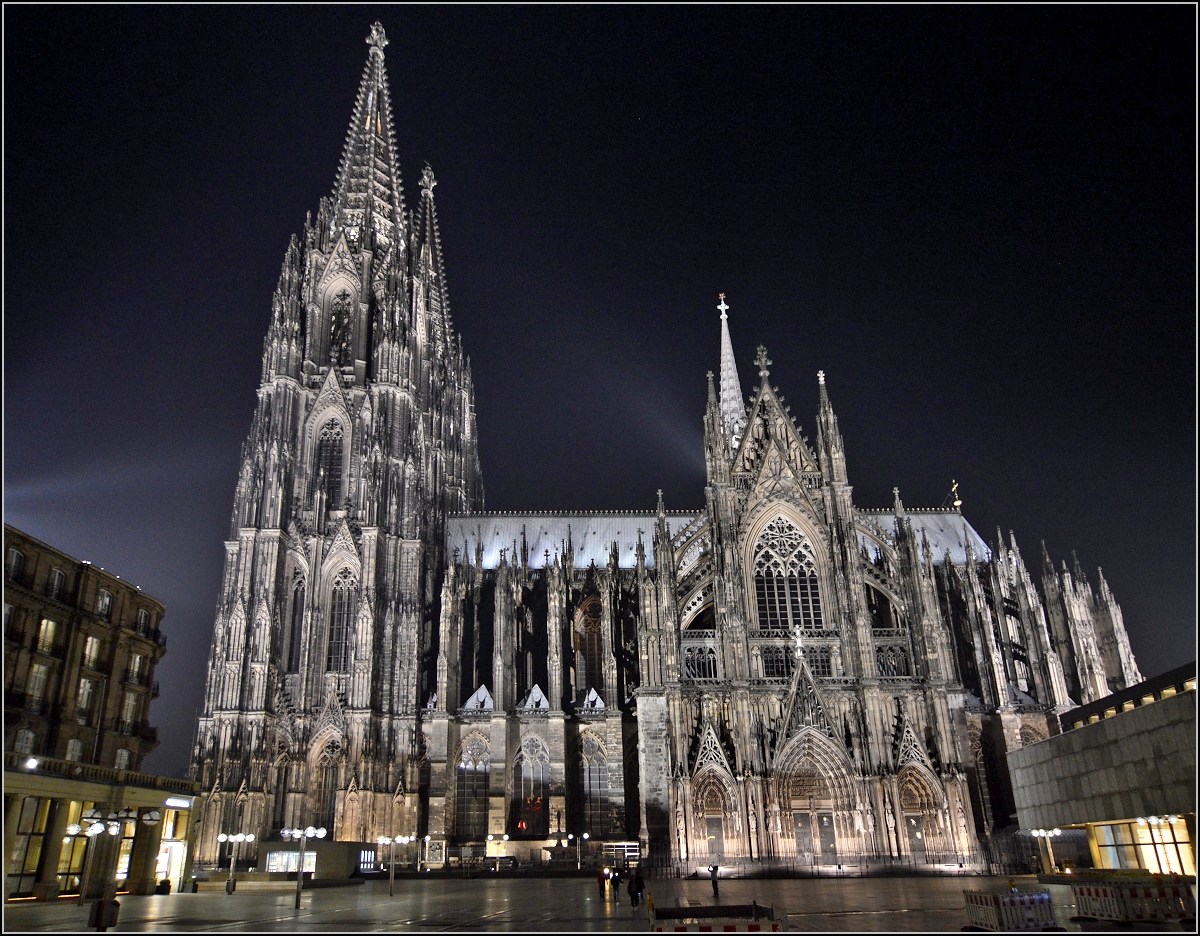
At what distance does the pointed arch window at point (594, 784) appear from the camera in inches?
2175

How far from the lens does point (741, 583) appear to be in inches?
2057

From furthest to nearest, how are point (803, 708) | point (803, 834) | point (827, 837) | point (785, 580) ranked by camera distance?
point (785, 580)
point (803, 708)
point (803, 834)
point (827, 837)

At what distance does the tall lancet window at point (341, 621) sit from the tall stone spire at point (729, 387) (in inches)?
1207

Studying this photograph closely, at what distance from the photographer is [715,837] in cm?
4656

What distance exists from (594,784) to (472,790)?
7.11 m

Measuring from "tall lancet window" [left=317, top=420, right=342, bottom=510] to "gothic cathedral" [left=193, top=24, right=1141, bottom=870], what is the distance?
184mm

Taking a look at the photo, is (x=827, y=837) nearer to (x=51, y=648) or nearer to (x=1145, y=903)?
A: (x=1145, y=903)

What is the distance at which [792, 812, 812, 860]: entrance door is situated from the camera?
4684 cm

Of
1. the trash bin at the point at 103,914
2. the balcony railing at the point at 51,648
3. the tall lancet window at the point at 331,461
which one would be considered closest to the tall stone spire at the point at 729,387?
the tall lancet window at the point at 331,461

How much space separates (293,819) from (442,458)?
28.1 metres

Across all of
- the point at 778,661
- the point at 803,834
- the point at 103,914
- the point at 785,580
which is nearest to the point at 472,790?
the point at 803,834

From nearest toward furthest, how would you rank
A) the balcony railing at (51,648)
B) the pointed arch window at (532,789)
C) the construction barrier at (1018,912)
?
the construction barrier at (1018,912) < the balcony railing at (51,648) < the pointed arch window at (532,789)

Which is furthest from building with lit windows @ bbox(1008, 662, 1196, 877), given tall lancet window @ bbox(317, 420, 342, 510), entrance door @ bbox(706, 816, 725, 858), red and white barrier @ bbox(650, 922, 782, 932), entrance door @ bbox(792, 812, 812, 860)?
tall lancet window @ bbox(317, 420, 342, 510)

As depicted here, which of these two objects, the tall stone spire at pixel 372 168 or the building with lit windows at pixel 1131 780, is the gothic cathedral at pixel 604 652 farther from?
the building with lit windows at pixel 1131 780
